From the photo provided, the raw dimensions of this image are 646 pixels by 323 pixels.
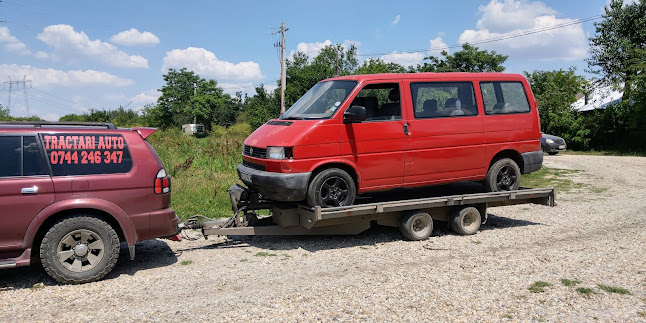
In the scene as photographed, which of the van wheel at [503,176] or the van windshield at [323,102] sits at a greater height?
the van windshield at [323,102]

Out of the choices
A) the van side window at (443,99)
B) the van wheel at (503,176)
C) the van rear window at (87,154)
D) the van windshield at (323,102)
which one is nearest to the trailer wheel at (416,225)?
the van wheel at (503,176)

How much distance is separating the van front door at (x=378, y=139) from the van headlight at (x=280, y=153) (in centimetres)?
81

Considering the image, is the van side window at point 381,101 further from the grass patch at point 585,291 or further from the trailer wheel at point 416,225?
the grass patch at point 585,291

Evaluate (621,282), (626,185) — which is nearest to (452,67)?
(626,185)

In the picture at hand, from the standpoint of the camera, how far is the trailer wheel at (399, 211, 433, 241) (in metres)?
7.72

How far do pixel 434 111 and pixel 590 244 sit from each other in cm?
309

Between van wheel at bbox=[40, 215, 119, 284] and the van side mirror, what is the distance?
11.3 ft

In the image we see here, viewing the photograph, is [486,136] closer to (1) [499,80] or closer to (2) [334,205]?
(1) [499,80]

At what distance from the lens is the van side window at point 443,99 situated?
7.83m

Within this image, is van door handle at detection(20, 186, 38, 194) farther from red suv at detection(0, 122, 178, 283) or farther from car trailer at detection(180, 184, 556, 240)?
car trailer at detection(180, 184, 556, 240)

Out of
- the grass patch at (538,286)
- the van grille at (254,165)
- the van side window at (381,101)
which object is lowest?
the grass patch at (538,286)

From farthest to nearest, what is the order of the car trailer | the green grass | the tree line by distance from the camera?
the tree line < the green grass < the car trailer

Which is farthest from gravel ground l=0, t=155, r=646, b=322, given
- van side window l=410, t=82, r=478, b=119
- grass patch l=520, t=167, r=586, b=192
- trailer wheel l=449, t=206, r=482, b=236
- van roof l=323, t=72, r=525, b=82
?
grass patch l=520, t=167, r=586, b=192

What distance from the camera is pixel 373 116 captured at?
7617 mm
